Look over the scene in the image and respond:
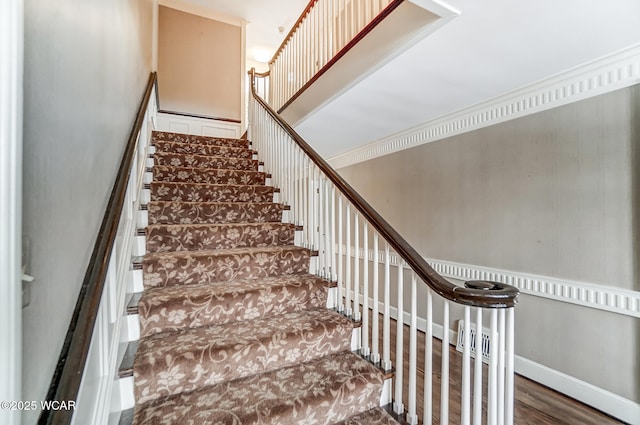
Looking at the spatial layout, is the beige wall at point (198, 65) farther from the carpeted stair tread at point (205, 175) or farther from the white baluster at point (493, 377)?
the white baluster at point (493, 377)

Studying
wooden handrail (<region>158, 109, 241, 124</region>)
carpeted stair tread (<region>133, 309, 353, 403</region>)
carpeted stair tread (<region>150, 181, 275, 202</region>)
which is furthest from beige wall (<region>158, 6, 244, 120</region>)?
carpeted stair tread (<region>133, 309, 353, 403</region>)

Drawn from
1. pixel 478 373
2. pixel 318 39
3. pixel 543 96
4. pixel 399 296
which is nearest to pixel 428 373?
pixel 478 373

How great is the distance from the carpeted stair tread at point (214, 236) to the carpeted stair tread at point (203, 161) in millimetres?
1146

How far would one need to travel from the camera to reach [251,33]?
534 centimetres

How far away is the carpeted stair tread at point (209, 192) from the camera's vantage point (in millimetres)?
2510

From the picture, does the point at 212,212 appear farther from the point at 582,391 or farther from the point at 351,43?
the point at 582,391

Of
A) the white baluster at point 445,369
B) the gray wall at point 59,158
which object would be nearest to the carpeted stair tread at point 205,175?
the gray wall at point 59,158

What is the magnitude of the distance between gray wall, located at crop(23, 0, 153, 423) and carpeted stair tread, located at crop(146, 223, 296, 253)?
83 cm

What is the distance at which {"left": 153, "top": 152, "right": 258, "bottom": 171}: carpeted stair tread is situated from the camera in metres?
2.99

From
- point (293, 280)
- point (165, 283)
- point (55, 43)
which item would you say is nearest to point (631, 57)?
point (293, 280)

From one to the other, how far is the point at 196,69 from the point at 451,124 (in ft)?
13.1

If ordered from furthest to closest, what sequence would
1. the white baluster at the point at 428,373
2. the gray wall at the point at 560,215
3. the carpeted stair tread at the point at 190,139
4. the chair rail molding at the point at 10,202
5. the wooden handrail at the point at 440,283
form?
the carpeted stair tread at the point at 190,139
the gray wall at the point at 560,215
the white baluster at the point at 428,373
the wooden handrail at the point at 440,283
the chair rail molding at the point at 10,202

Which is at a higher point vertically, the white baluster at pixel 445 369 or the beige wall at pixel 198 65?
the beige wall at pixel 198 65

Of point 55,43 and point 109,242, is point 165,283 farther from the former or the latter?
point 55,43
